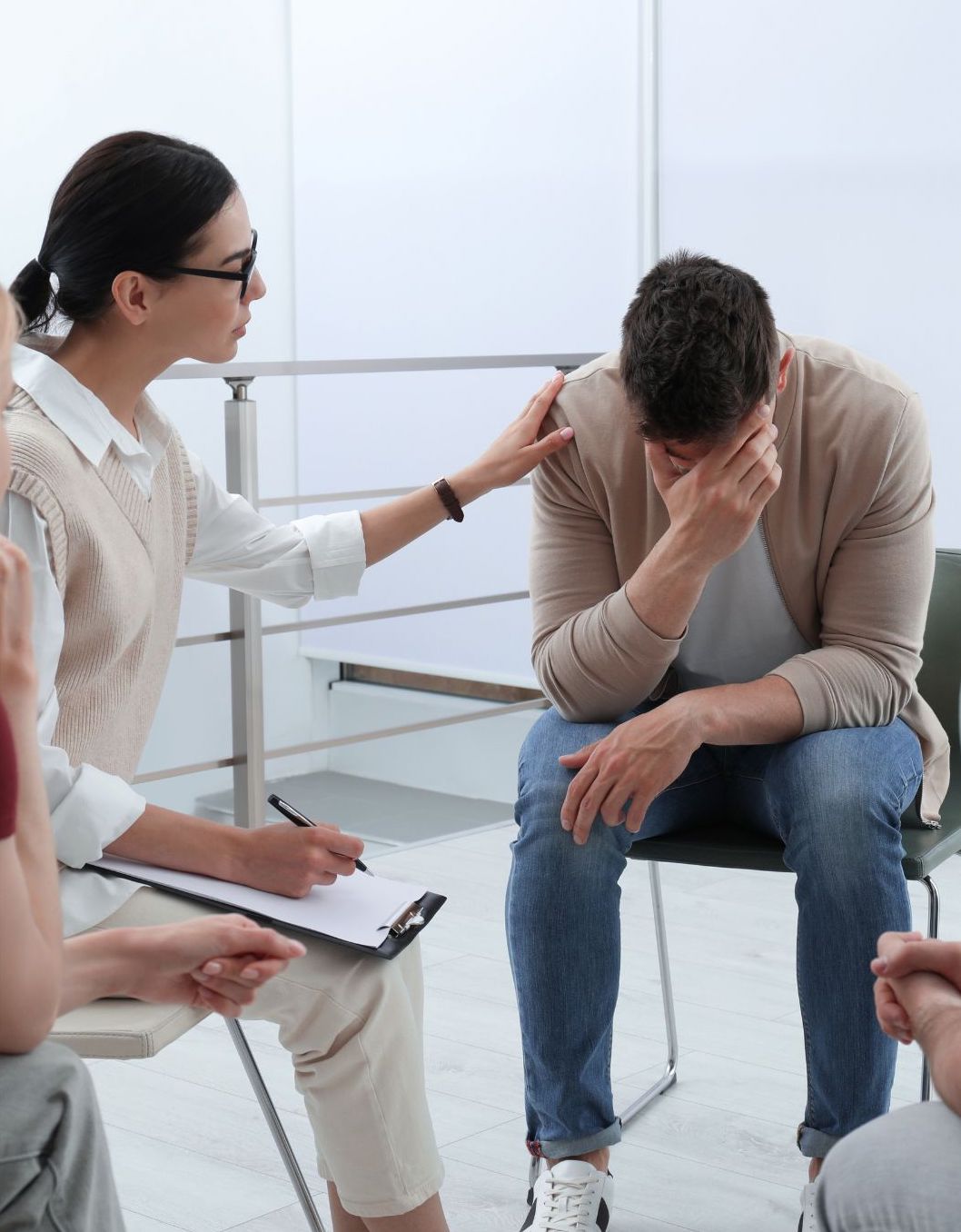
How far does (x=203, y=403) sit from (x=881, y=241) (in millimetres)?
1849

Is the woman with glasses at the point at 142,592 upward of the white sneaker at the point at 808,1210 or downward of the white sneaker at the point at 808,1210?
upward

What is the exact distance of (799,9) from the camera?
3.50 m

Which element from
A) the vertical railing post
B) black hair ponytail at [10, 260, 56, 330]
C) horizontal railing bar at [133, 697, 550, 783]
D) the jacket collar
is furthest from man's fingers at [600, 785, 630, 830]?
the vertical railing post

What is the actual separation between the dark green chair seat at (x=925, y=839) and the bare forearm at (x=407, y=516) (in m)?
0.44

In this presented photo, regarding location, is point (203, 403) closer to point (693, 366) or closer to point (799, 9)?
point (799, 9)

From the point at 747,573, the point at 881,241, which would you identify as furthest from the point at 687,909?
the point at 881,241

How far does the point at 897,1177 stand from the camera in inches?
37.4

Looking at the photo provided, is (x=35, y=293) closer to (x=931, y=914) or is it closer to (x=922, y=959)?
(x=922, y=959)

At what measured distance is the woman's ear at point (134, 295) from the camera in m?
1.38

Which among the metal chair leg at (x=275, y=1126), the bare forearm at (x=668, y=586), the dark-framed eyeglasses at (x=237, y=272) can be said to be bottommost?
the metal chair leg at (x=275, y=1126)

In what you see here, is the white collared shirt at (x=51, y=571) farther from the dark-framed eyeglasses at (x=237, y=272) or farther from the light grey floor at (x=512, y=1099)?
the light grey floor at (x=512, y=1099)

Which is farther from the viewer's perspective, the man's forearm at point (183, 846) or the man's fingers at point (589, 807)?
the man's fingers at point (589, 807)

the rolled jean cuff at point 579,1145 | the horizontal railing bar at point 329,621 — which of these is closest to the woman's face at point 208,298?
the rolled jean cuff at point 579,1145

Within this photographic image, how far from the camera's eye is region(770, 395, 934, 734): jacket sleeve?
1.62m
